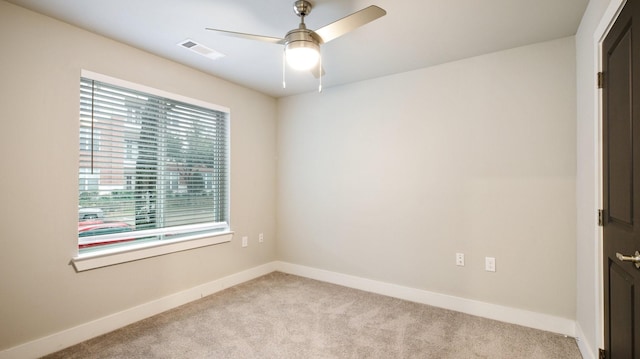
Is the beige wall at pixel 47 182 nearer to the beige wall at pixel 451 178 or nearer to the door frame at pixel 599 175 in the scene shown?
the beige wall at pixel 451 178

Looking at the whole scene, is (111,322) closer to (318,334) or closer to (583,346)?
(318,334)

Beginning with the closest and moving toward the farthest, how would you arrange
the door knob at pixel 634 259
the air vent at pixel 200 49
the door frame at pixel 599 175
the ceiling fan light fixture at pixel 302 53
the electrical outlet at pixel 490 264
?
the door knob at pixel 634 259 → the door frame at pixel 599 175 → the ceiling fan light fixture at pixel 302 53 → the air vent at pixel 200 49 → the electrical outlet at pixel 490 264

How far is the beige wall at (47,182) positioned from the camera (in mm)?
2061

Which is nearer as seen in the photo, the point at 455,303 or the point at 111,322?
the point at 111,322

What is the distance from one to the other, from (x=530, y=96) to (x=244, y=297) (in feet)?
11.1

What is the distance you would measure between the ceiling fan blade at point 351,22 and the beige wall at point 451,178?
1.57 metres

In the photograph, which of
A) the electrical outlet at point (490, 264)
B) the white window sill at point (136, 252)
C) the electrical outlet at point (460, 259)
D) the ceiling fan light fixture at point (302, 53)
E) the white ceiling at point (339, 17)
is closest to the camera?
the ceiling fan light fixture at point (302, 53)

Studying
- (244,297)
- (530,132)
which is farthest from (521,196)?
(244,297)

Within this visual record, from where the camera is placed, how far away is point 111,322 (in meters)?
2.53

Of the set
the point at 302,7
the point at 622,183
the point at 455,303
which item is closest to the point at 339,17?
the point at 302,7

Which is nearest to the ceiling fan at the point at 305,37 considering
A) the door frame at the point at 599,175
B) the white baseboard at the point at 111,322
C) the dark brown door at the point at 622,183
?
the dark brown door at the point at 622,183

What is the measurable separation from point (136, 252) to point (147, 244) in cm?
14

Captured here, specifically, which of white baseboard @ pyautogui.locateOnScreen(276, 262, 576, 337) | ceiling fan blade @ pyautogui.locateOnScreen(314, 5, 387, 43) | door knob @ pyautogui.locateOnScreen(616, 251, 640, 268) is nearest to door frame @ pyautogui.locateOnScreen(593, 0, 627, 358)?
door knob @ pyautogui.locateOnScreen(616, 251, 640, 268)

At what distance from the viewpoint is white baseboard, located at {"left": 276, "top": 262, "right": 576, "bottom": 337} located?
251 cm
